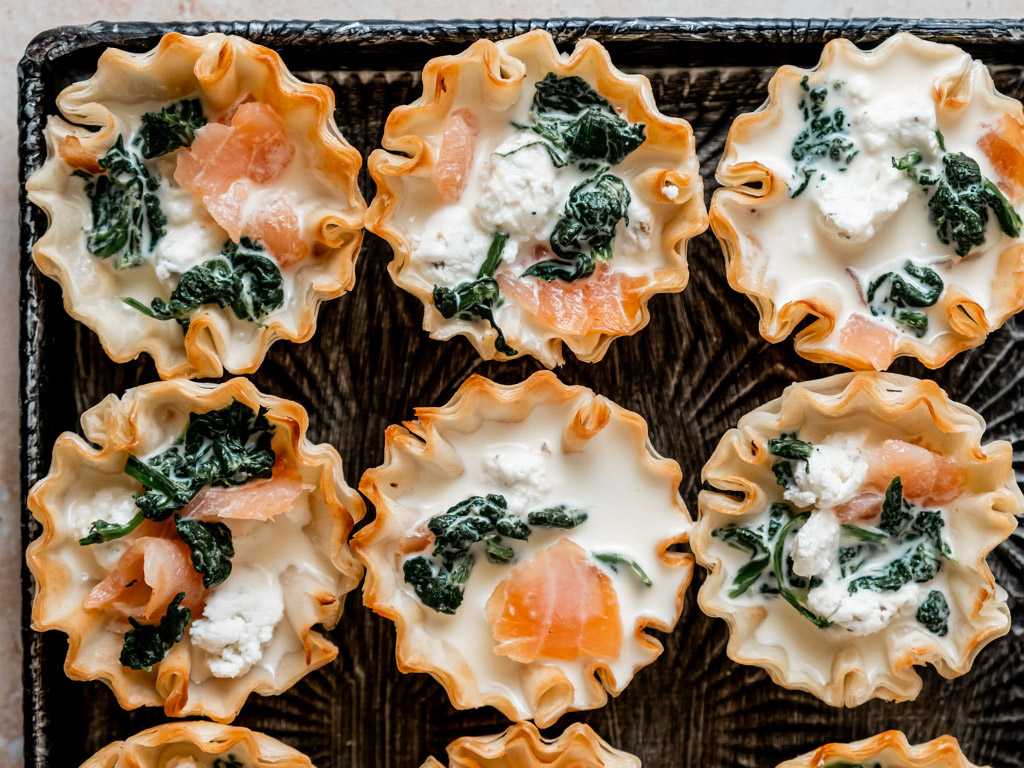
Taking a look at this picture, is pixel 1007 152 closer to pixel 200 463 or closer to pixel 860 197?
pixel 860 197

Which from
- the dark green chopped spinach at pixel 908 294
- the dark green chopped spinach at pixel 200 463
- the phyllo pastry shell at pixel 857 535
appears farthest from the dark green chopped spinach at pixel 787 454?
the dark green chopped spinach at pixel 200 463

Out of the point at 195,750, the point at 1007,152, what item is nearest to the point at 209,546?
the point at 195,750

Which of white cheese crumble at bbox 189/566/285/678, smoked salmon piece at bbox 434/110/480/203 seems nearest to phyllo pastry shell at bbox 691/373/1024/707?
smoked salmon piece at bbox 434/110/480/203

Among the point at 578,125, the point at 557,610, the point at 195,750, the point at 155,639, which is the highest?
the point at 578,125

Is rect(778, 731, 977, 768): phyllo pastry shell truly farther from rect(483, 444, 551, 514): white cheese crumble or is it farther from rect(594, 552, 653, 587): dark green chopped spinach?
rect(483, 444, 551, 514): white cheese crumble

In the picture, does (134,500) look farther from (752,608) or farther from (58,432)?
(752,608)

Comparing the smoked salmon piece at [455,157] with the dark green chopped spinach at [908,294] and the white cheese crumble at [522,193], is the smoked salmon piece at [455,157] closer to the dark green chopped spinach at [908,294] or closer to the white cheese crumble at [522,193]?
A: the white cheese crumble at [522,193]

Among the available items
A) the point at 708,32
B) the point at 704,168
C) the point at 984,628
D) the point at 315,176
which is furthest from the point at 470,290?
the point at 984,628
